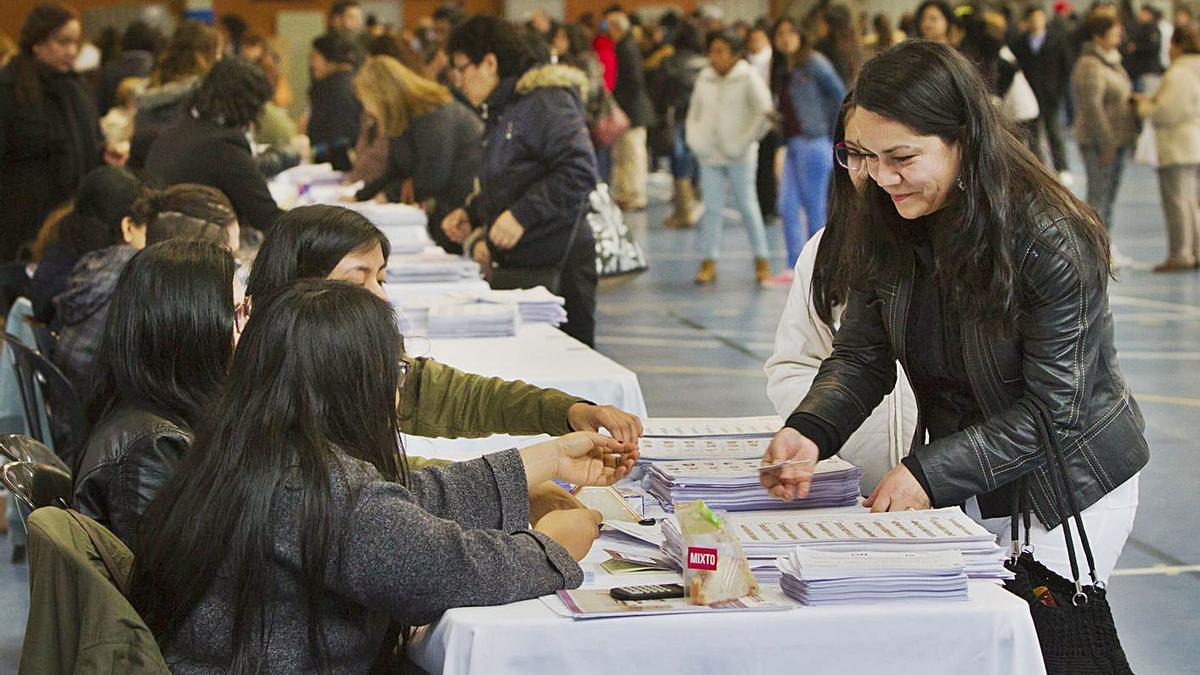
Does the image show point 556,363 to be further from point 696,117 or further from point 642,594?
point 696,117

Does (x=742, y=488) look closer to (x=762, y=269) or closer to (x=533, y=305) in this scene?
(x=533, y=305)

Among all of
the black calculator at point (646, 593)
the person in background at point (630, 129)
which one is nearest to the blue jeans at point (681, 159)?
the person in background at point (630, 129)

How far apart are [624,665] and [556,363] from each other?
2.06 meters

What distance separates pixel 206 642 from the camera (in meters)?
2.10

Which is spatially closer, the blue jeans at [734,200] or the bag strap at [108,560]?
the bag strap at [108,560]

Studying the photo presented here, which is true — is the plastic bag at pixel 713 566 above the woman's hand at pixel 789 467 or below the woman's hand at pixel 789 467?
above

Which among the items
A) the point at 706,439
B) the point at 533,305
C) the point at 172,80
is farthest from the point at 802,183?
the point at 706,439

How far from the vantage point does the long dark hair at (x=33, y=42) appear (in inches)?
306

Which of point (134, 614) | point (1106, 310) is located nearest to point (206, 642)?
point (134, 614)

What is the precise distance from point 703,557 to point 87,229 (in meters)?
3.56

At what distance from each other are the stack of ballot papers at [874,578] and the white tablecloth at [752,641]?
0.7 inches

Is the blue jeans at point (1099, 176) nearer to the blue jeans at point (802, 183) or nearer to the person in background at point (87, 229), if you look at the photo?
the blue jeans at point (802, 183)

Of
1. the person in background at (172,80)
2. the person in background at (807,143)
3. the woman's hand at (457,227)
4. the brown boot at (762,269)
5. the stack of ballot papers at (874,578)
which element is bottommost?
the brown boot at (762,269)

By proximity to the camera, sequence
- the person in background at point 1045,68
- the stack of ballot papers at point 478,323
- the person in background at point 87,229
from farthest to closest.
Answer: the person in background at point 1045,68 < the person in background at point 87,229 < the stack of ballot papers at point 478,323
